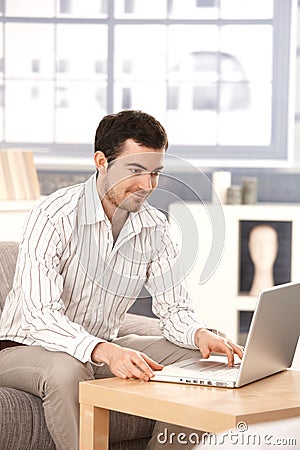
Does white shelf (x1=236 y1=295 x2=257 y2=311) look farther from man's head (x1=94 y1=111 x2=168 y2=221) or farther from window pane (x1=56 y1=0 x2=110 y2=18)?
man's head (x1=94 y1=111 x2=168 y2=221)

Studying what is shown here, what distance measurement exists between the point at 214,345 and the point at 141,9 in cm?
296

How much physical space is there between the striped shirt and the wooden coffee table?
25 cm

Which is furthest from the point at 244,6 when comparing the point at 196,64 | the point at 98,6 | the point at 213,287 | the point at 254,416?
the point at 254,416

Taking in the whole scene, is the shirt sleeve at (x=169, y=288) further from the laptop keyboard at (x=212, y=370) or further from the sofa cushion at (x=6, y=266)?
the sofa cushion at (x=6, y=266)

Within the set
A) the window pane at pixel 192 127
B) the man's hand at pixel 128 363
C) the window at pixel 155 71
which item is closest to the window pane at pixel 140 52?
the window at pixel 155 71

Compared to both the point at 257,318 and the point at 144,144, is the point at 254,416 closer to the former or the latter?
the point at 257,318

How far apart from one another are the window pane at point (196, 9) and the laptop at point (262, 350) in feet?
9.71

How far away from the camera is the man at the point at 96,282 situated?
263cm

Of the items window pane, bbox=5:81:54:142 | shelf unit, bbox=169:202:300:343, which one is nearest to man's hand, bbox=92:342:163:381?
shelf unit, bbox=169:202:300:343

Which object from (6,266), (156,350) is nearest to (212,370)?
(156,350)

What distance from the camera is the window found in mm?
5215

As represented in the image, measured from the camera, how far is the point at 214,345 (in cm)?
272

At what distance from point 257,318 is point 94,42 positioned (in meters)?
3.31

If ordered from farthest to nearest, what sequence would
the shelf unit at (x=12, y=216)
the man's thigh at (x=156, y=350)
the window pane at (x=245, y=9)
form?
the window pane at (x=245, y=9)
the shelf unit at (x=12, y=216)
the man's thigh at (x=156, y=350)
